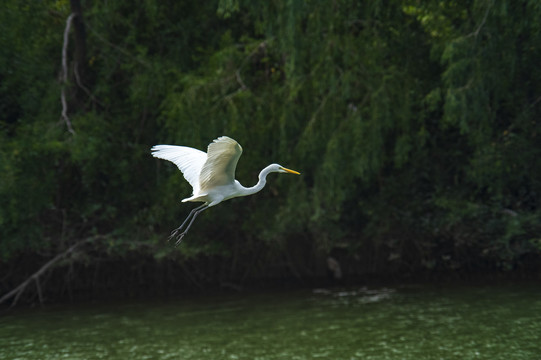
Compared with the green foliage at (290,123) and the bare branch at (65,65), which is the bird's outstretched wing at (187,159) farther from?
→ the bare branch at (65,65)

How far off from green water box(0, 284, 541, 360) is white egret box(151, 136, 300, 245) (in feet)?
8.80

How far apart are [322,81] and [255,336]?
362cm

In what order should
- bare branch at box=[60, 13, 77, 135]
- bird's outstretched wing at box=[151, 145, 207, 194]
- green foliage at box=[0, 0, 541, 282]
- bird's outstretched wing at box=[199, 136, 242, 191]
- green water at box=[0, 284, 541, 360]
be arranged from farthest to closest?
bare branch at box=[60, 13, 77, 135] → green foliage at box=[0, 0, 541, 282] → green water at box=[0, 284, 541, 360] → bird's outstretched wing at box=[151, 145, 207, 194] → bird's outstretched wing at box=[199, 136, 242, 191]

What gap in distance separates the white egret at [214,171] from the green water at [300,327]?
2682 mm

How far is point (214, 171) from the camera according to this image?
22.2 ft

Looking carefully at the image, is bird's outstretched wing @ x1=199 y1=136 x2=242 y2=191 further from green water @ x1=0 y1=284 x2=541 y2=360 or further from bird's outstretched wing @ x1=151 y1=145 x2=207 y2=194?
green water @ x1=0 y1=284 x2=541 y2=360

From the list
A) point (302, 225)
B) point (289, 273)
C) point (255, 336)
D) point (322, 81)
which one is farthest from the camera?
point (289, 273)

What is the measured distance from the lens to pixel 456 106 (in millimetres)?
10391

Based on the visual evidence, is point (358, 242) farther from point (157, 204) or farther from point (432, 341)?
point (432, 341)

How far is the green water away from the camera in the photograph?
9.31 meters

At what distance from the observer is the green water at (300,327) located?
9.31m

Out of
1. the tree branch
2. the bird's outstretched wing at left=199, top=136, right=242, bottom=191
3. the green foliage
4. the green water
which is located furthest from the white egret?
the tree branch

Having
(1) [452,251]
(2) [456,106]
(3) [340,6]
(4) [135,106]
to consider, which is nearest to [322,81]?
(3) [340,6]

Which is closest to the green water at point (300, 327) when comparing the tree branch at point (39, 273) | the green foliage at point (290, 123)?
the tree branch at point (39, 273)
